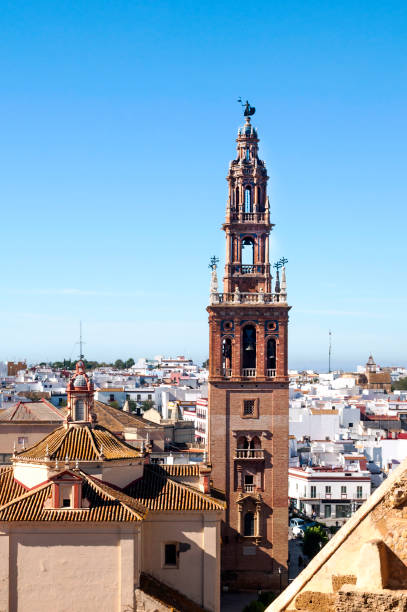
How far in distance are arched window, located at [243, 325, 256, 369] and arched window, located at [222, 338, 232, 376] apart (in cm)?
58

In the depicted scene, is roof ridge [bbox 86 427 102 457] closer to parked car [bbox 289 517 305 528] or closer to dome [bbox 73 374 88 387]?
dome [bbox 73 374 88 387]

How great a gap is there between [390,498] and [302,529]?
4014cm

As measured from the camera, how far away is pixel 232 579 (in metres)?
33.8

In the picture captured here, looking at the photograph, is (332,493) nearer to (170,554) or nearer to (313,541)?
(313,541)

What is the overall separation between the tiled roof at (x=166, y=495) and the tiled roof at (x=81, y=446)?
3.07ft

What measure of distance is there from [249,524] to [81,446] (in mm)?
10058

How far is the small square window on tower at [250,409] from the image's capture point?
34.6 meters

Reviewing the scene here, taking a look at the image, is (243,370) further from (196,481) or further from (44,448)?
(44,448)

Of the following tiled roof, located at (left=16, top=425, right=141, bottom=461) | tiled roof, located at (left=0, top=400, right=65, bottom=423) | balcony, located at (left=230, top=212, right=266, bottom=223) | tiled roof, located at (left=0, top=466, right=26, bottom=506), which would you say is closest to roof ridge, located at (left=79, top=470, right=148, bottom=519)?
tiled roof, located at (left=16, top=425, right=141, bottom=461)

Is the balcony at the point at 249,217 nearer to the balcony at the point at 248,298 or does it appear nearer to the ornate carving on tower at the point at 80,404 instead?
the balcony at the point at 248,298

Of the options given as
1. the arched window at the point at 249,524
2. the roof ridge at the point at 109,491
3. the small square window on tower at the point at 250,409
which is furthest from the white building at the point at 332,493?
the roof ridge at the point at 109,491

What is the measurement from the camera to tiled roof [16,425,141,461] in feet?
87.7

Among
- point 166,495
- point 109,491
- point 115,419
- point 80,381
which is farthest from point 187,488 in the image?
point 115,419

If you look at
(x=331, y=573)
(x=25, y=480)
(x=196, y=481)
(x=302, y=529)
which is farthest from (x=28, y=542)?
(x=302, y=529)
